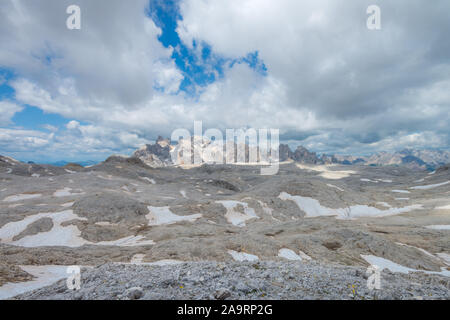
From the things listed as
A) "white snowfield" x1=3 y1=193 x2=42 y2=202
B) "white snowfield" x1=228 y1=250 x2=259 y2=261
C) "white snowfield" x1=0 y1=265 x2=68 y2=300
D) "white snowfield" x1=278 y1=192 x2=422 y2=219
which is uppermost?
"white snowfield" x1=0 y1=265 x2=68 y2=300

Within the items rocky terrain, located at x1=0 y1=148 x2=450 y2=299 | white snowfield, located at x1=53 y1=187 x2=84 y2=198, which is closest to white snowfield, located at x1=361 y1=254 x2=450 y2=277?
rocky terrain, located at x1=0 y1=148 x2=450 y2=299

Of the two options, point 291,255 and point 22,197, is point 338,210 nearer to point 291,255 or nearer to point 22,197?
point 291,255

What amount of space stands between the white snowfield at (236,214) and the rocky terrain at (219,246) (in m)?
0.36

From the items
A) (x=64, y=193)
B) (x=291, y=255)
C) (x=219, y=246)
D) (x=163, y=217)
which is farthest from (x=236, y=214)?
(x=64, y=193)

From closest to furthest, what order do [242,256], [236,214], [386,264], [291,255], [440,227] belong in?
[242,256] → [386,264] → [291,255] → [440,227] → [236,214]

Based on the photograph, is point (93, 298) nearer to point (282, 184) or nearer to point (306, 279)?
point (306, 279)

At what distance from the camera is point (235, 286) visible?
24.5ft

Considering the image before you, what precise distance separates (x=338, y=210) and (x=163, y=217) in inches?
2309

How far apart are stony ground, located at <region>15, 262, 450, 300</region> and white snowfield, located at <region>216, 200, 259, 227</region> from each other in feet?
145

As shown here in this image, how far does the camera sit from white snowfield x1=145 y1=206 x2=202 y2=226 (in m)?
46.2

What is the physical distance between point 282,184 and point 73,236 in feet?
224

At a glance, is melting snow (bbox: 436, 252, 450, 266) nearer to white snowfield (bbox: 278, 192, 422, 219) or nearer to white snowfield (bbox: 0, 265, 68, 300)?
white snowfield (bbox: 278, 192, 422, 219)

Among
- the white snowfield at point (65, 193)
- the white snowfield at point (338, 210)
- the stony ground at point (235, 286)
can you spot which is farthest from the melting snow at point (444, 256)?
the white snowfield at point (65, 193)

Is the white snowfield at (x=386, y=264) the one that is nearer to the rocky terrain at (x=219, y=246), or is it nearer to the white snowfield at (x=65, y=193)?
the rocky terrain at (x=219, y=246)
